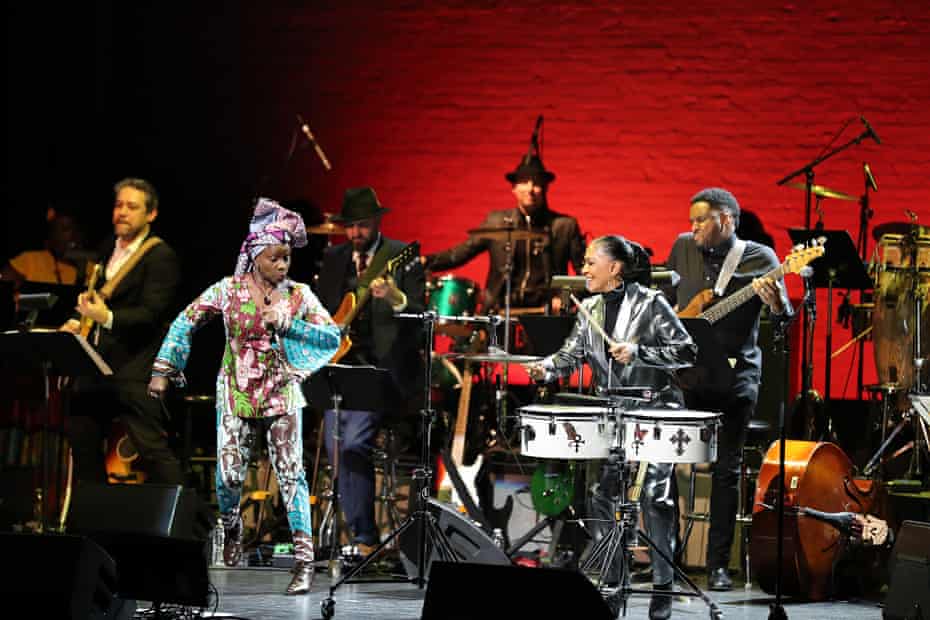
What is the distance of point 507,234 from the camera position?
34.2ft

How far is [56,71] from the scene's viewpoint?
12.5m

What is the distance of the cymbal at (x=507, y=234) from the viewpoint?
34.0ft

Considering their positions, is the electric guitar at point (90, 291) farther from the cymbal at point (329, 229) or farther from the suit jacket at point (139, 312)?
the cymbal at point (329, 229)

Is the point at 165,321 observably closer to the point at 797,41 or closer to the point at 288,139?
the point at 288,139

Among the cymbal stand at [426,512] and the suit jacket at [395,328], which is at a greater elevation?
the suit jacket at [395,328]

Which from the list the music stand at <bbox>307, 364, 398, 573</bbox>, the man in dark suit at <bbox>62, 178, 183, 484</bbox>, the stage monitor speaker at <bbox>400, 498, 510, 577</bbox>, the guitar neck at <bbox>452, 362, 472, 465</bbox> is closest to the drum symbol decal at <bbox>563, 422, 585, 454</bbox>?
the stage monitor speaker at <bbox>400, 498, 510, 577</bbox>

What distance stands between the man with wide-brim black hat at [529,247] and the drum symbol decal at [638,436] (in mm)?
3020

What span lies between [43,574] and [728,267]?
4.78m

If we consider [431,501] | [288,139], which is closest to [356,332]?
[431,501]

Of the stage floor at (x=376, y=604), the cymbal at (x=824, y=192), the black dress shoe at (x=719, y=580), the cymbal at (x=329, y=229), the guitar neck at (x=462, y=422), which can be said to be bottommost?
the stage floor at (x=376, y=604)

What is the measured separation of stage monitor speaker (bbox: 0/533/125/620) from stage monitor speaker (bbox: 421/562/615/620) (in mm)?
1293

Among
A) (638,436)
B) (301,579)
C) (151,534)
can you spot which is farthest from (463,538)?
(151,534)

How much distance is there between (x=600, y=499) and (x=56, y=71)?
662cm

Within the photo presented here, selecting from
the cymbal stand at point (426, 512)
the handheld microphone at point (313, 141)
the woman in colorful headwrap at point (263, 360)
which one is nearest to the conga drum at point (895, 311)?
the cymbal stand at point (426, 512)
